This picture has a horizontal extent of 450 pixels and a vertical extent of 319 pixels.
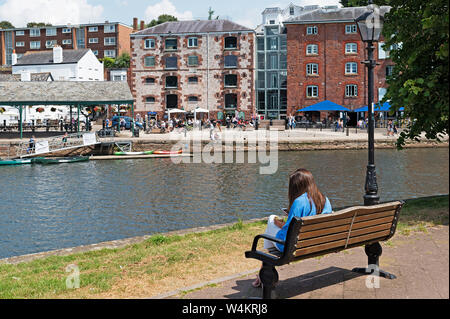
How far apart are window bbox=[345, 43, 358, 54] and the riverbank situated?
162 feet

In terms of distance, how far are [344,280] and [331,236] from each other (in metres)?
0.82

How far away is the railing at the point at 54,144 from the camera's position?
40.7 metres

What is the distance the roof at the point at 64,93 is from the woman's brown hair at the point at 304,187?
4135 cm

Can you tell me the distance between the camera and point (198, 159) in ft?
127

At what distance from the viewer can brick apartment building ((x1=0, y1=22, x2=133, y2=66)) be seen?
89938 mm

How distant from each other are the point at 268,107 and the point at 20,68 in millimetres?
39256

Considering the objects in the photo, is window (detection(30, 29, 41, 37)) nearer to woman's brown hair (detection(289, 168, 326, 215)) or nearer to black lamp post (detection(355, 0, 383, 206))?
black lamp post (detection(355, 0, 383, 206))

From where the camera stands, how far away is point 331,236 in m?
6.02

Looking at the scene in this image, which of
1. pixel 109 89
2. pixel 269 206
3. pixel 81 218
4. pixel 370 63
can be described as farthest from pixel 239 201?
pixel 109 89

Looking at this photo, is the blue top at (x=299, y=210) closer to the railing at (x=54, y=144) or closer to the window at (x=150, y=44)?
the railing at (x=54, y=144)

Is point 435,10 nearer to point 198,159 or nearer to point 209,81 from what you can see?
point 198,159

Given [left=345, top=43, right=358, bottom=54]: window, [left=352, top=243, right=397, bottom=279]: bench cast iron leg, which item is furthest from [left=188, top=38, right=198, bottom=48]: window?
[left=352, top=243, right=397, bottom=279]: bench cast iron leg

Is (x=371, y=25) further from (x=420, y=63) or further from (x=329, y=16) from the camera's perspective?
(x=329, y=16)

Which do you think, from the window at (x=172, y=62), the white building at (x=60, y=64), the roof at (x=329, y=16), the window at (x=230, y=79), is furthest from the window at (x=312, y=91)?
the white building at (x=60, y=64)
